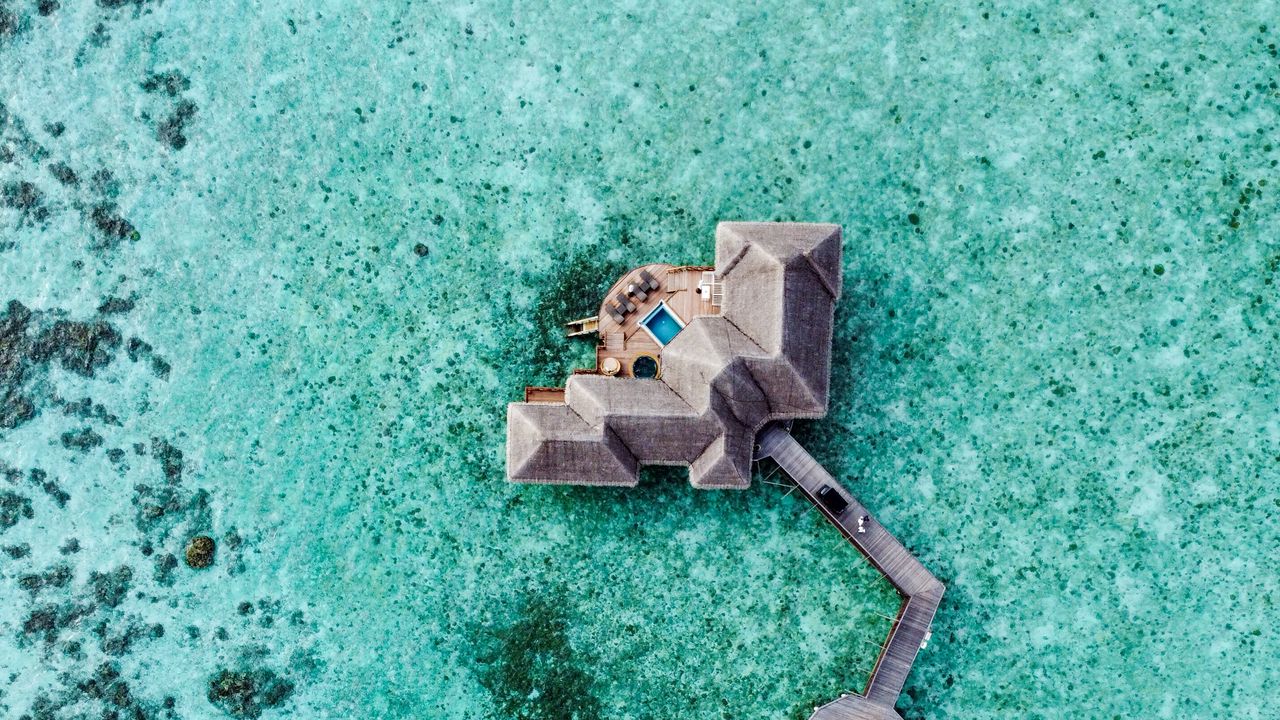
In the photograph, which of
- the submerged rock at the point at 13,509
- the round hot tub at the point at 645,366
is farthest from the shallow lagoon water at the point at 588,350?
the round hot tub at the point at 645,366

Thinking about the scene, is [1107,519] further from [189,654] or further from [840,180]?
[189,654]

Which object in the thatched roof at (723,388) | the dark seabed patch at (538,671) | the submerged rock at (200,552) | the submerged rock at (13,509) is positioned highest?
the thatched roof at (723,388)

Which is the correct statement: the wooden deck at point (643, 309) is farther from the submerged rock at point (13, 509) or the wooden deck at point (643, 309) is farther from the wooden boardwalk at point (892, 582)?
the submerged rock at point (13, 509)

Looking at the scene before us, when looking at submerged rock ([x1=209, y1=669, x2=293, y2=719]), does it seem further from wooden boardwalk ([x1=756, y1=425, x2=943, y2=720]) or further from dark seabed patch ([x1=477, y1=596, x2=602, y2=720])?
wooden boardwalk ([x1=756, y1=425, x2=943, y2=720])

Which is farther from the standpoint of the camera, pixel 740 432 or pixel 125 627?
pixel 125 627

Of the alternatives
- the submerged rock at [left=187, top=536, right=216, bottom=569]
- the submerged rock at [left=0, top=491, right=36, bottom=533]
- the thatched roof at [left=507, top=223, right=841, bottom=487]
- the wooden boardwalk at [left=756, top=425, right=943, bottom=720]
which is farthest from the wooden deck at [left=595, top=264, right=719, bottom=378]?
the submerged rock at [left=0, top=491, right=36, bottom=533]

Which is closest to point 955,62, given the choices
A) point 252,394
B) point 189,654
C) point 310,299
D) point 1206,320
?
point 1206,320
